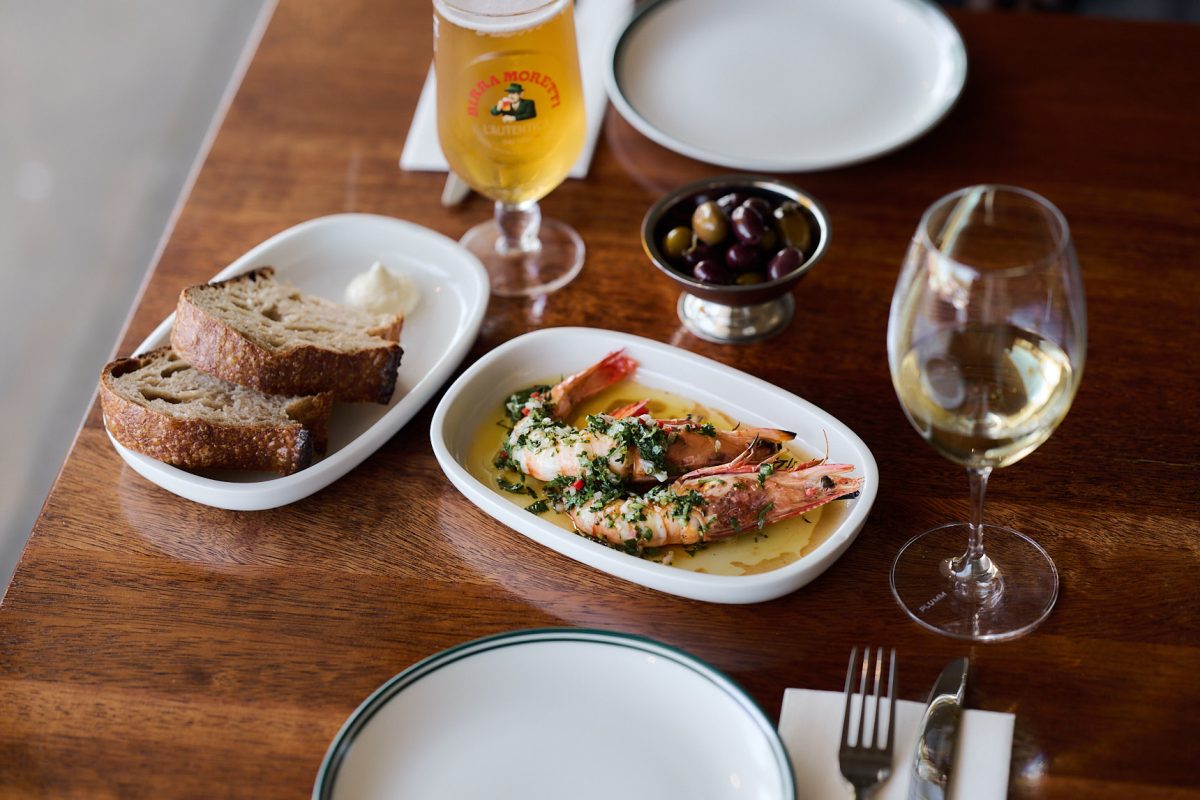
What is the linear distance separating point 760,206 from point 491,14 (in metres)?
0.42

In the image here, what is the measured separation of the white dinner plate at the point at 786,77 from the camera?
1.79 m

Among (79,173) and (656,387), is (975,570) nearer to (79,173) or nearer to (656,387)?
(656,387)

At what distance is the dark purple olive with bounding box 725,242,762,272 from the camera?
4.88ft

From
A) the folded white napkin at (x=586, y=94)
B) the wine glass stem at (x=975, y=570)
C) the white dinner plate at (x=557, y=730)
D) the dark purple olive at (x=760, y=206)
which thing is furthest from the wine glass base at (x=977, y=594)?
the folded white napkin at (x=586, y=94)

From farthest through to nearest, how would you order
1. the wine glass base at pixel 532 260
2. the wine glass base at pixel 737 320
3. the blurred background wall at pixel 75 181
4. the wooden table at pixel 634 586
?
the blurred background wall at pixel 75 181 → the wine glass base at pixel 532 260 → the wine glass base at pixel 737 320 → the wooden table at pixel 634 586

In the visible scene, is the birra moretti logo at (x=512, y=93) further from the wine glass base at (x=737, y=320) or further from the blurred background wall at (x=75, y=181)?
the blurred background wall at (x=75, y=181)

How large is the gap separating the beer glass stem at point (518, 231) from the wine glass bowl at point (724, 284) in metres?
0.24

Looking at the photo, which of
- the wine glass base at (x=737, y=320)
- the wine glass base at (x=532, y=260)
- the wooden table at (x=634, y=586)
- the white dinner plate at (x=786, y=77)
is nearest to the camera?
the wooden table at (x=634, y=586)

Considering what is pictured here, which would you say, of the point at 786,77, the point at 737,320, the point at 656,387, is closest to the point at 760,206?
the point at 737,320

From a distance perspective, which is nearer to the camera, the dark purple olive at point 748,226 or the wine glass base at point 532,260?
the dark purple olive at point 748,226

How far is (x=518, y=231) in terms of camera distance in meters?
1.72

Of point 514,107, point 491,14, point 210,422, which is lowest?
point 210,422

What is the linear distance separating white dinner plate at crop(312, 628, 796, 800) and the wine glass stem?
1.02ft

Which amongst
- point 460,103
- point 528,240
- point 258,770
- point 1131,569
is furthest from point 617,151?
point 258,770
